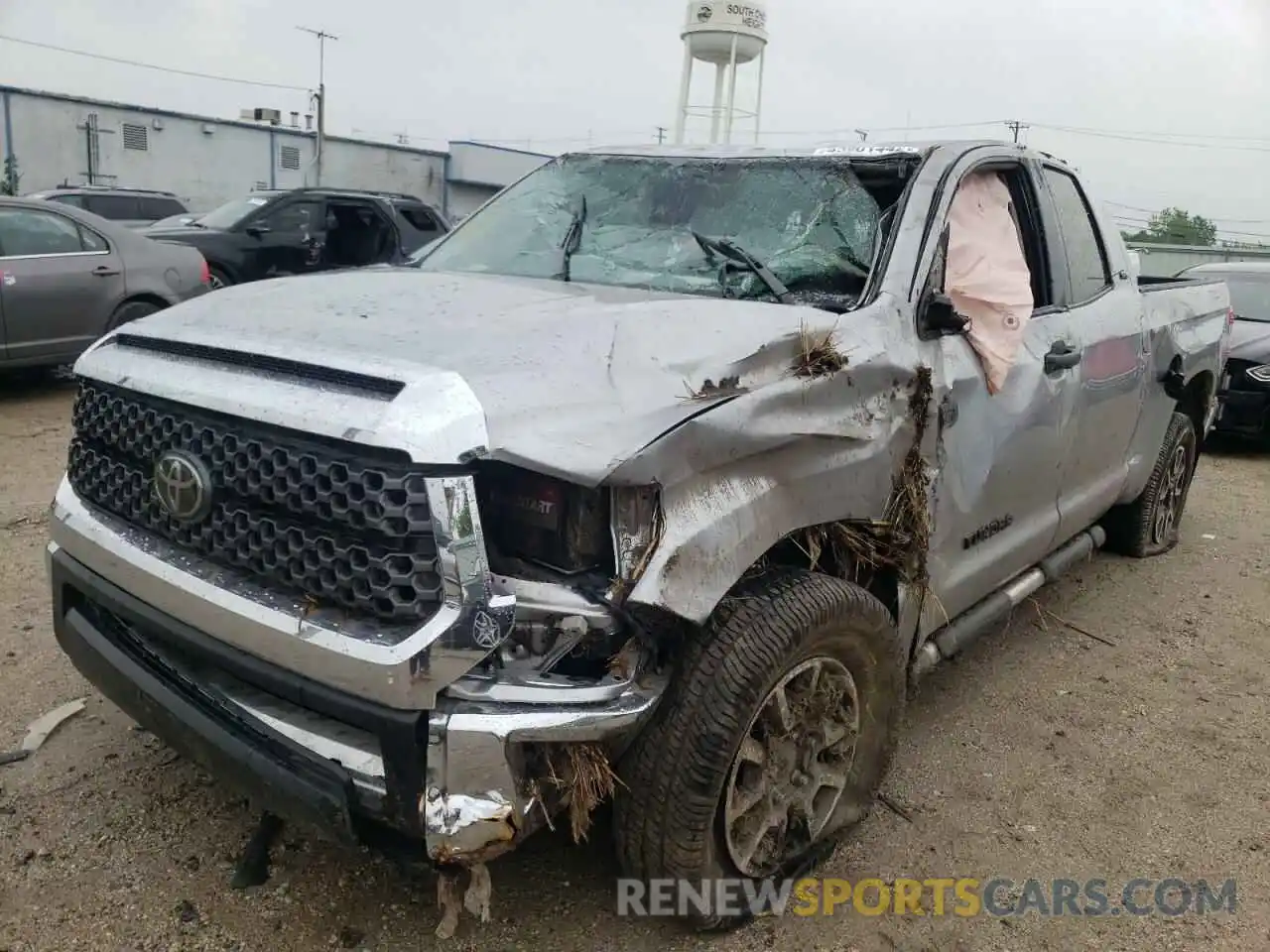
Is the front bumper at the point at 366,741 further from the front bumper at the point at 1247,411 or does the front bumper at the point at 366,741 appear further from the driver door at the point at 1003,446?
the front bumper at the point at 1247,411

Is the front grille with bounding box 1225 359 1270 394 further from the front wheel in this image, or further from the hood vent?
the hood vent

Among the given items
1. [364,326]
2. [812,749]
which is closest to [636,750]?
[812,749]

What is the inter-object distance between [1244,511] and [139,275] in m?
8.63

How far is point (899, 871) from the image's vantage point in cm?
291

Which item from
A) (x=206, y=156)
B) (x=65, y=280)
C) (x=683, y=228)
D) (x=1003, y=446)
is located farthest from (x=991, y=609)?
(x=206, y=156)

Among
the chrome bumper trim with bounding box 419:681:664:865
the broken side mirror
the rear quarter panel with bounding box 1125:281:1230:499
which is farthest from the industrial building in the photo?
the chrome bumper trim with bounding box 419:681:664:865

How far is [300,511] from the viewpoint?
2.21 metres

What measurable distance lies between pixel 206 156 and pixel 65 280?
2811cm

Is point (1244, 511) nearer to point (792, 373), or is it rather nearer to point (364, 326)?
point (792, 373)

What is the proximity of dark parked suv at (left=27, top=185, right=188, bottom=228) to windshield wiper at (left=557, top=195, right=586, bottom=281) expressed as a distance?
13.1m

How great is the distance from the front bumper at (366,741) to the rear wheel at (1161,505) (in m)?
4.24

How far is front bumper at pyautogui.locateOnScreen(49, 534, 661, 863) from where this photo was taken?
2.04 m

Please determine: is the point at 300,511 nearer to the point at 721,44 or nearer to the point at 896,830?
the point at 896,830

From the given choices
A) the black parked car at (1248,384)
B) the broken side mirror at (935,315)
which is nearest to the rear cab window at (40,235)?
the broken side mirror at (935,315)
